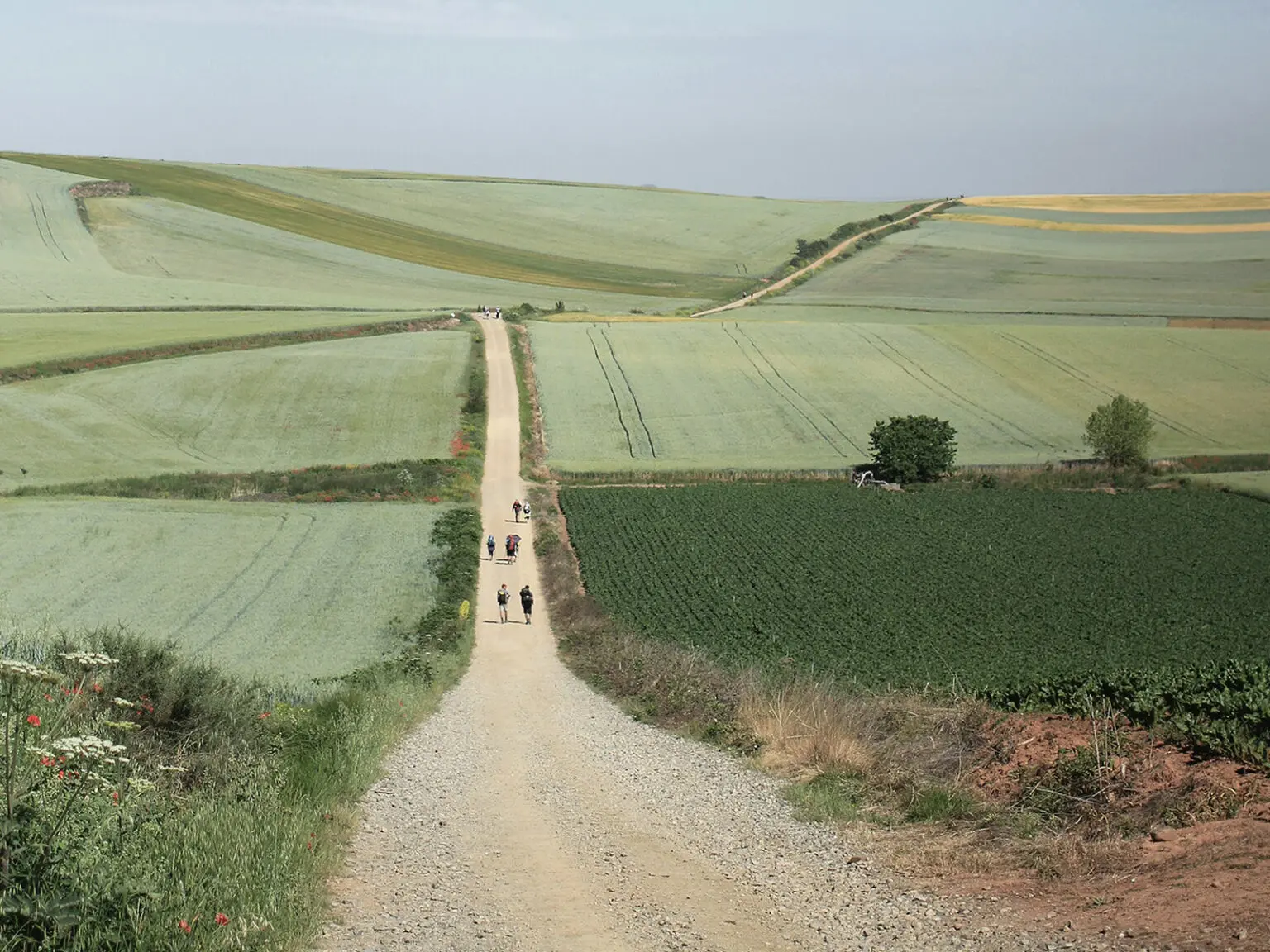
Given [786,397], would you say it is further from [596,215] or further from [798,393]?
[596,215]

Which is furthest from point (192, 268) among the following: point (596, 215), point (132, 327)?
point (596, 215)

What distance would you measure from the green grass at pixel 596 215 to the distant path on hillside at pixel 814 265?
4060mm

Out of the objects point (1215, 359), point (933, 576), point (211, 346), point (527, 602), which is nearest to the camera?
point (527, 602)

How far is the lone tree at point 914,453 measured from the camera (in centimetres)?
5588

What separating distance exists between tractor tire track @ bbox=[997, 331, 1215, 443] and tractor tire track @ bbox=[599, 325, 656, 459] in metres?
26.9

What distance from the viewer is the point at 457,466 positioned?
5506 centimetres

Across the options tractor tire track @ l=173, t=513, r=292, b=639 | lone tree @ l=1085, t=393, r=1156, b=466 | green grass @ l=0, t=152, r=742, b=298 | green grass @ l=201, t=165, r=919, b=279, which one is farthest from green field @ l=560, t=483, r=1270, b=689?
green grass @ l=201, t=165, r=919, b=279

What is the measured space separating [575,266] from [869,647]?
316 feet

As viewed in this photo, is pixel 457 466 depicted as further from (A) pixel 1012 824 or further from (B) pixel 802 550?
(A) pixel 1012 824

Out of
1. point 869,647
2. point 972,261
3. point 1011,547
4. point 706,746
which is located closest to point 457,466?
point 1011,547

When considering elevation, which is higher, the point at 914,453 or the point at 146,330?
the point at 914,453

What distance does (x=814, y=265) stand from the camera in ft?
403

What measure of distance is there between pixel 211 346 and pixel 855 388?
37.9m

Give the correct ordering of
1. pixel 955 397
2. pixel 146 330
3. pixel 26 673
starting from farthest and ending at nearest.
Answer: pixel 146 330 → pixel 955 397 → pixel 26 673
